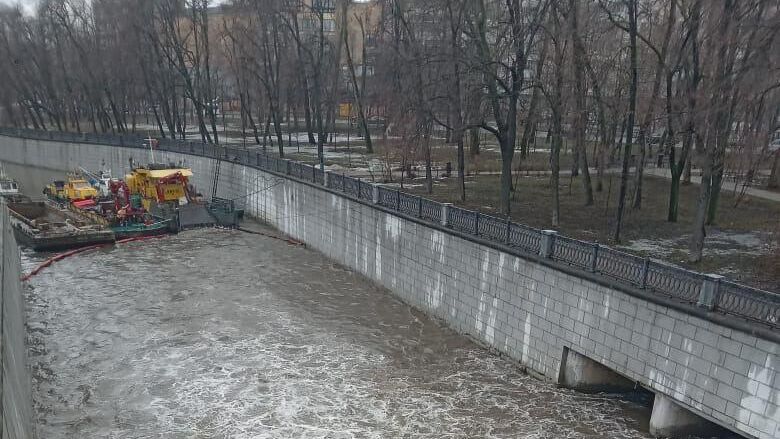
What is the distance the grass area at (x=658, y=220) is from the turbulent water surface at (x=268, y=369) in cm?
528

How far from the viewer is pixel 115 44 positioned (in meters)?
49.2

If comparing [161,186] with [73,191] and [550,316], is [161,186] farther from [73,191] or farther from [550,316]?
[550,316]

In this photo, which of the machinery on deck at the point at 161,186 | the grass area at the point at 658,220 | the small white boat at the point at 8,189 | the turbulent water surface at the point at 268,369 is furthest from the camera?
the small white boat at the point at 8,189

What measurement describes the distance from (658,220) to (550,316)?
9.37 m

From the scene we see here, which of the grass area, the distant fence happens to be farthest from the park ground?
the distant fence

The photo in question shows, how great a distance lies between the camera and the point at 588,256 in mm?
12797

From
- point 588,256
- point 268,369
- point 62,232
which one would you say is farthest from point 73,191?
point 588,256

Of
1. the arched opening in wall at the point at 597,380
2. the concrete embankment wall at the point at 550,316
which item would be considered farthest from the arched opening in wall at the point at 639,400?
the concrete embankment wall at the point at 550,316

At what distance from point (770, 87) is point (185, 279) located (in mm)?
18913

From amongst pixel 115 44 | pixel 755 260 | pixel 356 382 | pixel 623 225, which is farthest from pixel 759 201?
pixel 115 44

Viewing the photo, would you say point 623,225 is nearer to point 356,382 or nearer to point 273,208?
point 356,382

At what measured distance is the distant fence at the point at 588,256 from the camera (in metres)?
10.0

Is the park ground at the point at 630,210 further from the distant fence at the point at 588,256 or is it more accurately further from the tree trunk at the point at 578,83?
the distant fence at the point at 588,256

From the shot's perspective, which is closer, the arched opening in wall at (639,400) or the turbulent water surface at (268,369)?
the arched opening in wall at (639,400)
